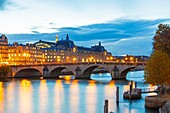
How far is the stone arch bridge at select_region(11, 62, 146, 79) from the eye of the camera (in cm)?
9897

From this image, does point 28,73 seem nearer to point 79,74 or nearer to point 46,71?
point 46,71

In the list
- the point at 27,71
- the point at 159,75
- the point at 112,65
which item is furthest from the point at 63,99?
the point at 27,71

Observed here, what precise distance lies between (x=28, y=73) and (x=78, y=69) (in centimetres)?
2162

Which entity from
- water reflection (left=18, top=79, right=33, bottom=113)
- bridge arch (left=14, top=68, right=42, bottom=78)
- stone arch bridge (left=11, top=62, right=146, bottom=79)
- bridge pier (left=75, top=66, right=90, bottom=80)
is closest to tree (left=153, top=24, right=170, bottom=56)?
water reflection (left=18, top=79, right=33, bottom=113)

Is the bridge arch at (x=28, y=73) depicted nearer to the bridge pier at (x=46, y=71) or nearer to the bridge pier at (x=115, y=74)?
the bridge pier at (x=46, y=71)

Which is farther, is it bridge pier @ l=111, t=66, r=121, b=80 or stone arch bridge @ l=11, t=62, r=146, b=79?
stone arch bridge @ l=11, t=62, r=146, b=79

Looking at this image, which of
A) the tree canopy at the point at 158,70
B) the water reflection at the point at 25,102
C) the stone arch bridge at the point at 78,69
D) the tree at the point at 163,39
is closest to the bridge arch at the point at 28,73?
the stone arch bridge at the point at 78,69

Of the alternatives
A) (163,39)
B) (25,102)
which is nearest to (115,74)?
(163,39)

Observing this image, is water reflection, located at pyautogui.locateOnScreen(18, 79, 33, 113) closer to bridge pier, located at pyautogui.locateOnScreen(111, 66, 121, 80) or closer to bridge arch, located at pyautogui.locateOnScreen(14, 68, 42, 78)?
bridge pier, located at pyautogui.locateOnScreen(111, 66, 121, 80)

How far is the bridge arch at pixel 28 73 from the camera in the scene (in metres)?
116

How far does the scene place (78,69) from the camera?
350 ft

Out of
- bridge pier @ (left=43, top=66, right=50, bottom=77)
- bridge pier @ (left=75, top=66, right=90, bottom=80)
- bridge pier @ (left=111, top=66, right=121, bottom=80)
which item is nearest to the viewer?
bridge pier @ (left=111, top=66, right=121, bottom=80)

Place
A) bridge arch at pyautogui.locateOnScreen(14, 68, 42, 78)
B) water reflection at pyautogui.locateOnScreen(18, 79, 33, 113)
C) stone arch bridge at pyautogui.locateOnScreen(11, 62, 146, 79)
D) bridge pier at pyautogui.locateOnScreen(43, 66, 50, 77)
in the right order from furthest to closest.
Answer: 1. bridge arch at pyautogui.locateOnScreen(14, 68, 42, 78)
2. bridge pier at pyautogui.locateOnScreen(43, 66, 50, 77)
3. stone arch bridge at pyautogui.locateOnScreen(11, 62, 146, 79)
4. water reflection at pyautogui.locateOnScreen(18, 79, 33, 113)

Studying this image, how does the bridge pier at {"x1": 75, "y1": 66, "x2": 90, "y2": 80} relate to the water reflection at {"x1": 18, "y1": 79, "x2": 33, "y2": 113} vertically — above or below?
above
